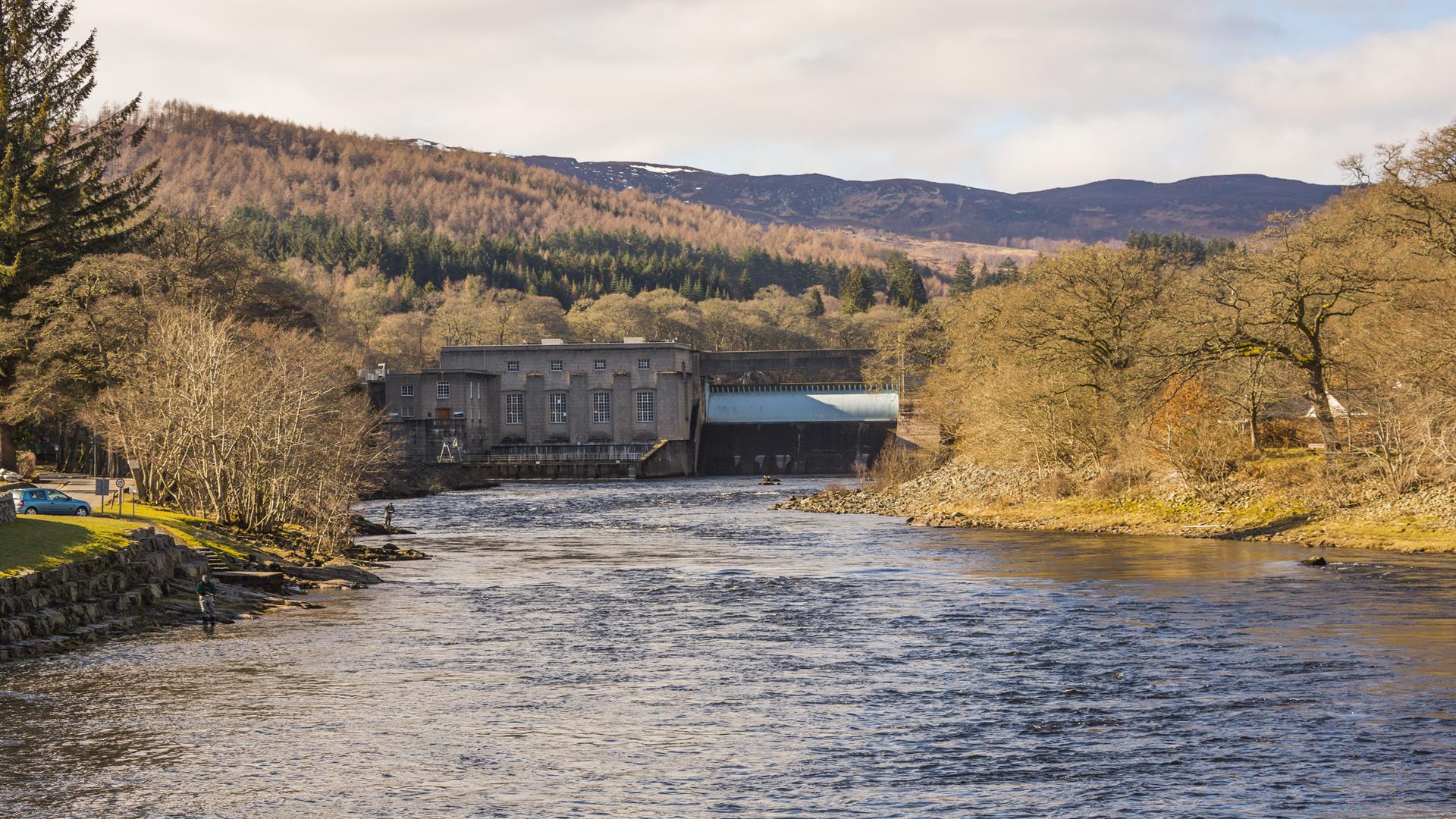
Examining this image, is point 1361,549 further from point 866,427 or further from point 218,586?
point 866,427

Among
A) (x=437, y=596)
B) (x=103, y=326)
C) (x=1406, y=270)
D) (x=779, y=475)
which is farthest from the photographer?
(x=779, y=475)

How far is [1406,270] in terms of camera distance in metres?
49.3

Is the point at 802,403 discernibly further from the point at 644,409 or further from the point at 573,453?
the point at 573,453

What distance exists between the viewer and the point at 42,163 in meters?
59.5

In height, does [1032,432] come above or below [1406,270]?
below

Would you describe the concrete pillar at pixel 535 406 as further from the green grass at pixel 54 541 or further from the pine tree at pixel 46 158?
the green grass at pixel 54 541

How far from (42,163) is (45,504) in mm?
21692

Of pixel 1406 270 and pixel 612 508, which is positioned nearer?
pixel 1406 270

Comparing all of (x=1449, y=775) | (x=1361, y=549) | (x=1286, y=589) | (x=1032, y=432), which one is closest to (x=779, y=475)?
(x=1032, y=432)

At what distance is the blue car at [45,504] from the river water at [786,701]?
12.6 m

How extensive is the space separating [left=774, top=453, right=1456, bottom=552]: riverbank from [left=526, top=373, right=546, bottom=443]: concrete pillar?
62.5 m

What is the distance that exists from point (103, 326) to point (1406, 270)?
2086 inches

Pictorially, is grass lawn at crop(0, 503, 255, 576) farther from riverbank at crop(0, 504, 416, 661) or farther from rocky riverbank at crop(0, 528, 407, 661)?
rocky riverbank at crop(0, 528, 407, 661)

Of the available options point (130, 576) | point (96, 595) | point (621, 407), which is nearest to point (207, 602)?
point (96, 595)
